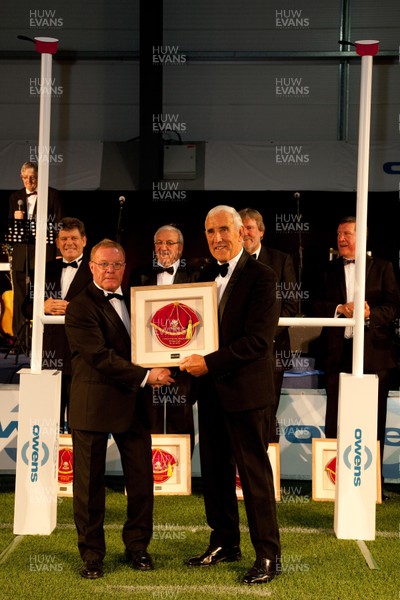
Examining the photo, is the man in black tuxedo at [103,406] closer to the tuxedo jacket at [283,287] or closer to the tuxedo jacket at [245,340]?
the tuxedo jacket at [245,340]

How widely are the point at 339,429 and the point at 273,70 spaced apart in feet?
25.5

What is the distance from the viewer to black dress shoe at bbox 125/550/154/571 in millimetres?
4133

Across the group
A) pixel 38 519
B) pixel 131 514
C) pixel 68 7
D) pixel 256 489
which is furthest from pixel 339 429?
pixel 68 7

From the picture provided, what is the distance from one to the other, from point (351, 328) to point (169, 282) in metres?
1.30

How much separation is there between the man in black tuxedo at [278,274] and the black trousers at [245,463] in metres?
1.29

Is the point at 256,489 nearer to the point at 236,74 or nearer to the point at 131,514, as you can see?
the point at 131,514

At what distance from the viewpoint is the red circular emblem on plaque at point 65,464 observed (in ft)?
17.9

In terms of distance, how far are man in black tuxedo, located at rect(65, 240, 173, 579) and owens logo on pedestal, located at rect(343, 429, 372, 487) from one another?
1.18m

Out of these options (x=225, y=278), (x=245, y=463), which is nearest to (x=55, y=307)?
(x=225, y=278)

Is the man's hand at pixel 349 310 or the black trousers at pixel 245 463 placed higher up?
the man's hand at pixel 349 310
